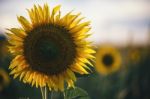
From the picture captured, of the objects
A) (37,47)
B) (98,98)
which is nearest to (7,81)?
(98,98)

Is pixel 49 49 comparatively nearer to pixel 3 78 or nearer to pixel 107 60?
pixel 3 78

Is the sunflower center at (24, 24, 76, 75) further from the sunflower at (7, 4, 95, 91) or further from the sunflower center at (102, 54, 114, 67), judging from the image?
the sunflower center at (102, 54, 114, 67)

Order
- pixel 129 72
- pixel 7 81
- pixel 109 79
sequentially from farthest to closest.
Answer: pixel 109 79 < pixel 129 72 < pixel 7 81

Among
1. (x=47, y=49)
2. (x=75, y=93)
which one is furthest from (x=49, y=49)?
(x=75, y=93)

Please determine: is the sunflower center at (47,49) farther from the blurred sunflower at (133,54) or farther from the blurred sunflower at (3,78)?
the blurred sunflower at (133,54)

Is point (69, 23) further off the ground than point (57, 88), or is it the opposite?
point (69, 23)

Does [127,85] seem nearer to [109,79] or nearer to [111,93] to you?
[111,93]
